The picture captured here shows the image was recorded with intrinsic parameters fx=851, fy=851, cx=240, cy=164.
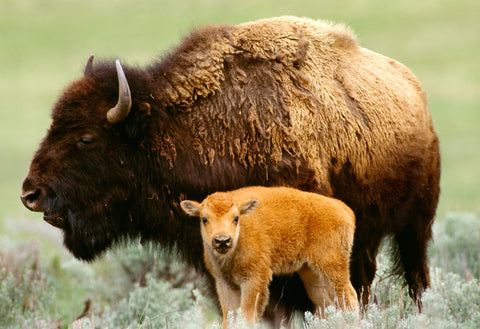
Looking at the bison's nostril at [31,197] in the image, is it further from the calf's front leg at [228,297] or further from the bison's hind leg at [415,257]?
the bison's hind leg at [415,257]

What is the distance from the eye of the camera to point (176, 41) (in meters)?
32.2

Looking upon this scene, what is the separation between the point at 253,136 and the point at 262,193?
679 millimetres

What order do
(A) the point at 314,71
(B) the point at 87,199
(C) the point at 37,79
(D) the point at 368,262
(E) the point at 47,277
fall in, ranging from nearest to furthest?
(B) the point at 87,199 < (A) the point at 314,71 < (D) the point at 368,262 < (E) the point at 47,277 < (C) the point at 37,79

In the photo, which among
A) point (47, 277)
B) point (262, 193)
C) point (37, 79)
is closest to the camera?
point (262, 193)

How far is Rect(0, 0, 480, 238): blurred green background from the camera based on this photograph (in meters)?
29.2

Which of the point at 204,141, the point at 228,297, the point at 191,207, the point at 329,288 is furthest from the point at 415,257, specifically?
the point at 191,207

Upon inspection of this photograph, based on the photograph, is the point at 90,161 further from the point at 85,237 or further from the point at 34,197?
the point at 85,237

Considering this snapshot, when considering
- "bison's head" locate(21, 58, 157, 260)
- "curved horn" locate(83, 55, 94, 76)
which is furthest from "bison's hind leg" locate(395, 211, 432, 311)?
"curved horn" locate(83, 55, 94, 76)

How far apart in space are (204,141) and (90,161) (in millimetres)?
886

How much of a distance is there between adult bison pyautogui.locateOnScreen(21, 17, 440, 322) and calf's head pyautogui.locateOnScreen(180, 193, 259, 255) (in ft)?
2.55

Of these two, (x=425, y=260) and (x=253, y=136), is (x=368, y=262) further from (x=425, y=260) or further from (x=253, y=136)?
(x=253, y=136)

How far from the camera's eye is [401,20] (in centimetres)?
3919

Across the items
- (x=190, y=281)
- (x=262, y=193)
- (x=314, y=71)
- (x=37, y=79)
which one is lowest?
(x=190, y=281)

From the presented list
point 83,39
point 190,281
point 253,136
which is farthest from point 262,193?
point 83,39
